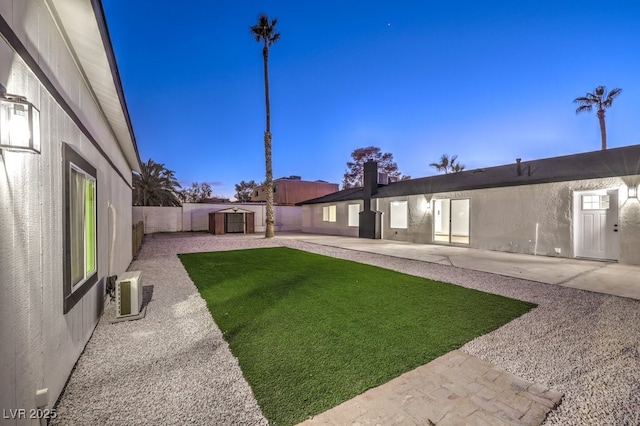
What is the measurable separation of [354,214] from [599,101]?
2185cm

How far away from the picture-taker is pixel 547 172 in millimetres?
8445

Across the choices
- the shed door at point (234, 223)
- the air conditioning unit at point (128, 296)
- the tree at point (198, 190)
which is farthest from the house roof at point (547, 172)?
the tree at point (198, 190)

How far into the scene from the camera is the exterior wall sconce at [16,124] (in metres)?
1.24

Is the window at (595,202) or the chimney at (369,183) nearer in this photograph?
the window at (595,202)

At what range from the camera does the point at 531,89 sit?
23156 mm

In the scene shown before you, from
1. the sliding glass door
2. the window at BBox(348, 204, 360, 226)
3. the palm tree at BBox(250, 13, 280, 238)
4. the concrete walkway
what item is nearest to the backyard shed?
the palm tree at BBox(250, 13, 280, 238)

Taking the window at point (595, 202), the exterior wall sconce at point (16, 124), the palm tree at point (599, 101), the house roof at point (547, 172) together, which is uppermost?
the palm tree at point (599, 101)

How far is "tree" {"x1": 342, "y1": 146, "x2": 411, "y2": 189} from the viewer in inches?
1276

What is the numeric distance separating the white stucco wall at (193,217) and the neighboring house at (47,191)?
17936 millimetres

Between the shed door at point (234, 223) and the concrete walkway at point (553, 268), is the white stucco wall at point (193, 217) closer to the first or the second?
the shed door at point (234, 223)

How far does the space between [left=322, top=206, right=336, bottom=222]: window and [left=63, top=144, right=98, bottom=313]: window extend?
14.6 meters

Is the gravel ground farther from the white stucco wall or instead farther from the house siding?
the white stucco wall

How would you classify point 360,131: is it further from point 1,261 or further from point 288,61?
point 1,261

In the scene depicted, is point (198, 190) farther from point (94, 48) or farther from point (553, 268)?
point (553, 268)
